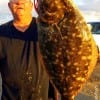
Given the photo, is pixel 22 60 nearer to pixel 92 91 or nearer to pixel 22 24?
pixel 22 24

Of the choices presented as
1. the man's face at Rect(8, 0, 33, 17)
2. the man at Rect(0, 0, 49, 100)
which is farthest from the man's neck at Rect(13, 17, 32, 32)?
the man's face at Rect(8, 0, 33, 17)

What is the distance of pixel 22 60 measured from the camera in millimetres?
5578

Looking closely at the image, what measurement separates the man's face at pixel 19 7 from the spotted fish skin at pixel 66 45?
3.60ft

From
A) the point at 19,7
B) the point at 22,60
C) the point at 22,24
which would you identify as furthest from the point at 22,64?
the point at 19,7

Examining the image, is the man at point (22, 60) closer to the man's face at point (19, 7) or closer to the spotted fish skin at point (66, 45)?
the man's face at point (19, 7)

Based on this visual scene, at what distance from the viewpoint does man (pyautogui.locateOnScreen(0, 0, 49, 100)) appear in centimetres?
557

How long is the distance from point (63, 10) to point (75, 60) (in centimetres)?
45

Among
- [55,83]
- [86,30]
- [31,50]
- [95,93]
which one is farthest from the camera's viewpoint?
[95,93]

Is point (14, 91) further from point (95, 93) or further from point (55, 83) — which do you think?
point (95, 93)

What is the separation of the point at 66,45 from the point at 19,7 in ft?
4.35

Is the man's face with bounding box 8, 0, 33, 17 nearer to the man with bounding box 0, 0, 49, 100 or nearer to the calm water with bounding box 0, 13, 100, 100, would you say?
the man with bounding box 0, 0, 49, 100

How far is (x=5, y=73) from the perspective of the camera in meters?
5.65

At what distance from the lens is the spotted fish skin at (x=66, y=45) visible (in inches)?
164

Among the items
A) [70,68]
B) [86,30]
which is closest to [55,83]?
[70,68]
